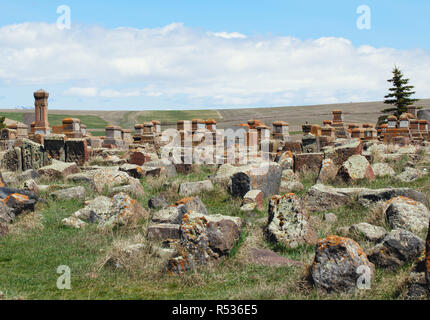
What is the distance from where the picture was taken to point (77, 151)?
15555 millimetres

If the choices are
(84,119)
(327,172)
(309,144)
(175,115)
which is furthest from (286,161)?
(175,115)

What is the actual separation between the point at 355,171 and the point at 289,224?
4.99 meters

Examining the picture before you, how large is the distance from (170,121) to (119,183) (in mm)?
67650

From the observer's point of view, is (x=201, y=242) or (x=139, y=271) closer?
(x=139, y=271)

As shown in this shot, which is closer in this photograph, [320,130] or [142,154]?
[142,154]

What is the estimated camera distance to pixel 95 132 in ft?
205

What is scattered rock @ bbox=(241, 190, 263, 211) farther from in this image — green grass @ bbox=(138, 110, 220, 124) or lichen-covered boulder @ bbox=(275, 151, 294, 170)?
green grass @ bbox=(138, 110, 220, 124)

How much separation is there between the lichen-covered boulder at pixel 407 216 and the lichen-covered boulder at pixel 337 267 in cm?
242

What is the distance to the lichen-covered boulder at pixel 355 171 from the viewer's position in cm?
1148

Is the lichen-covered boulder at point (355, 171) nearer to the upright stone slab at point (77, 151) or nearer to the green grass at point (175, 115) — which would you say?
the upright stone slab at point (77, 151)

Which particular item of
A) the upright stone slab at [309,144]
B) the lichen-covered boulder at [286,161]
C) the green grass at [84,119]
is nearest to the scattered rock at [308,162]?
the lichen-covered boulder at [286,161]

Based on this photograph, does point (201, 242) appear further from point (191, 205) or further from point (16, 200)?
point (16, 200)

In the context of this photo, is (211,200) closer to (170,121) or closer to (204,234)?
(204,234)
